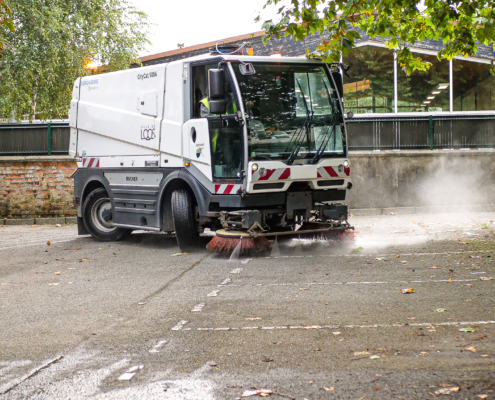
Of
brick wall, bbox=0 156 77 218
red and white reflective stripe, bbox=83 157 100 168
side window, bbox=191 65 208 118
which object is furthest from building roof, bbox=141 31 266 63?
side window, bbox=191 65 208 118

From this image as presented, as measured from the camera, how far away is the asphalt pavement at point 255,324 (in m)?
4.31

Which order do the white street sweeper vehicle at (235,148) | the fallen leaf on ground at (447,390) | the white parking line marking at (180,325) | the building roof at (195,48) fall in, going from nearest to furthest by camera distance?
the fallen leaf on ground at (447,390) < the white parking line marking at (180,325) < the white street sweeper vehicle at (235,148) < the building roof at (195,48)

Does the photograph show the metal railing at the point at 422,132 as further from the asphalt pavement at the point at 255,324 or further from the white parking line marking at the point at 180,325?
the white parking line marking at the point at 180,325

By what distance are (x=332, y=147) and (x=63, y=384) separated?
704 cm

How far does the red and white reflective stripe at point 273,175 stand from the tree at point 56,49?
1388 centimetres

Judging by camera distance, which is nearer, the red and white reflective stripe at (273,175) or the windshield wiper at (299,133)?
the red and white reflective stripe at (273,175)

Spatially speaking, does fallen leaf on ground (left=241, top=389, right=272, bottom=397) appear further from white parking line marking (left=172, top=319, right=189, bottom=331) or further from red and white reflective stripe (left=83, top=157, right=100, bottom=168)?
red and white reflective stripe (left=83, top=157, right=100, bottom=168)

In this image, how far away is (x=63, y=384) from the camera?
443 cm

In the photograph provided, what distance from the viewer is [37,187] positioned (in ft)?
60.1

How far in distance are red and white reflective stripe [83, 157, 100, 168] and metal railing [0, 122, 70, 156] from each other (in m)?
5.83

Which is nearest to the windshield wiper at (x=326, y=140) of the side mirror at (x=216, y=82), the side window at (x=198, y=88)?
the side mirror at (x=216, y=82)

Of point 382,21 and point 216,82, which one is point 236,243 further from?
point 382,21

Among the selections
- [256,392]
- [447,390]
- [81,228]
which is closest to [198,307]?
[256,392]

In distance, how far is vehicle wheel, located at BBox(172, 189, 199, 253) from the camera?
35.4 feet
